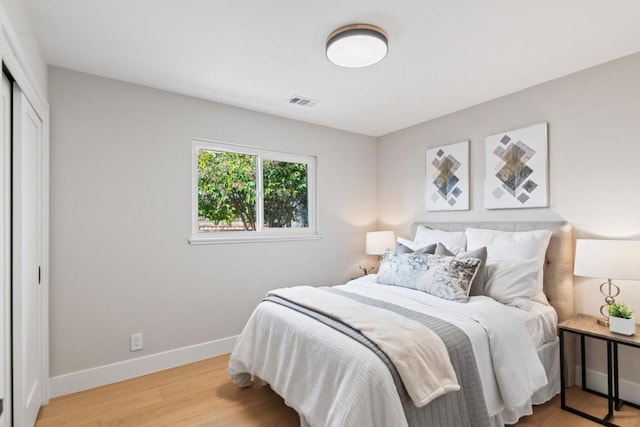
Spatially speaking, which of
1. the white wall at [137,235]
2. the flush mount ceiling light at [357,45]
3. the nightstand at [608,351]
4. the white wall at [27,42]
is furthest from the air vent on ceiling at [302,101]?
the nightstand at [608,351]

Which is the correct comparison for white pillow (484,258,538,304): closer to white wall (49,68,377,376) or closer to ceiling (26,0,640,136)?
ceiling (26,0,640,136)

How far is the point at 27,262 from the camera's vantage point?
75.4 inches

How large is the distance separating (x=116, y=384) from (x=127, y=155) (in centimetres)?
177

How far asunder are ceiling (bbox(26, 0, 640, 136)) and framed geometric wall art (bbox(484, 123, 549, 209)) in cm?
41

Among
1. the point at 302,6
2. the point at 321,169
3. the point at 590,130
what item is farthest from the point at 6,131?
the point at 590,130

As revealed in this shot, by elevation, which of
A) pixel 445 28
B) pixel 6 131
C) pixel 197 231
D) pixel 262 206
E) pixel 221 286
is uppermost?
pixel 445 28

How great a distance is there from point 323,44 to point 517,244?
80.8 inches

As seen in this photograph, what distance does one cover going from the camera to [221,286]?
3.11m

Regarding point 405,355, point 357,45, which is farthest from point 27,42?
point 405,355

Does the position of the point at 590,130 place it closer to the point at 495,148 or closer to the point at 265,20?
the point at 495,148

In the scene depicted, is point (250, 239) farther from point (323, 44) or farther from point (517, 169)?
point (517, 169)

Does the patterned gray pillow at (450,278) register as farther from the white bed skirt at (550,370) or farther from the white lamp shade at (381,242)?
the white lamp shade at (381,242)

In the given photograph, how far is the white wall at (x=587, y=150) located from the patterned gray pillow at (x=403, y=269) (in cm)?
96

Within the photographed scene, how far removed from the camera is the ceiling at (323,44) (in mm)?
1789
